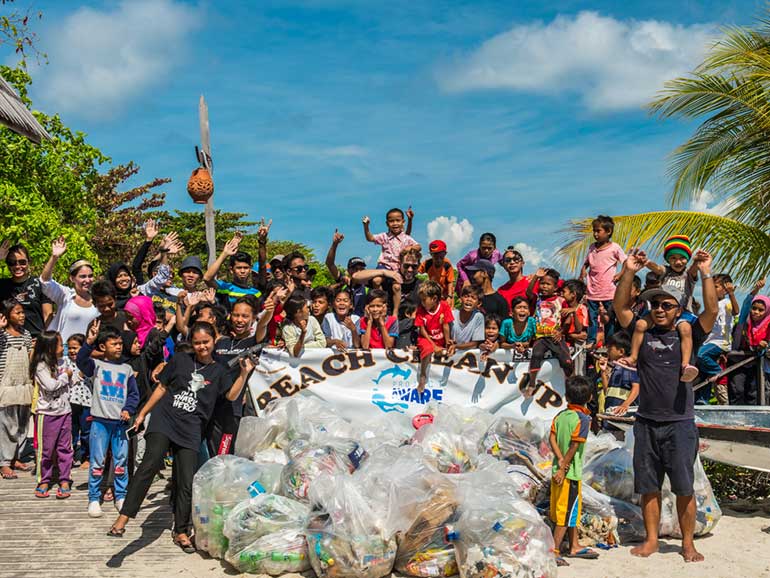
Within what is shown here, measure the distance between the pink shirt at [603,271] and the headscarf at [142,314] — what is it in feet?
16.1

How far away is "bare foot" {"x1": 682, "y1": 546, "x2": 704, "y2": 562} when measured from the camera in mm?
5612

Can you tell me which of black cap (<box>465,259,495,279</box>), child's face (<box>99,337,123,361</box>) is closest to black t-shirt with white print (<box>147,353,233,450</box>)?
child's face (<box>99,337,123,361</box>)

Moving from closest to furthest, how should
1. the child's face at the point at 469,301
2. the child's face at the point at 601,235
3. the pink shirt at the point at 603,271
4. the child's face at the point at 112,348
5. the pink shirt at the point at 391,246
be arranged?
the child's face at the point at 112,348
the child's face at the point at 469,301
the pink shirt at the point at 603,271
the child's face at the point at 601,235
the pink shirt at the point at 391,246

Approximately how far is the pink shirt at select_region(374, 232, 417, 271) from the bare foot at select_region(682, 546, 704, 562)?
192 inches

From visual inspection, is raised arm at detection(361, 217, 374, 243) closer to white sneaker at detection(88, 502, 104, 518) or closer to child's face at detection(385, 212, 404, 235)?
child's face at detection(385, 212, 404, 235)

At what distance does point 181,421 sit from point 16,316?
306 centimetres

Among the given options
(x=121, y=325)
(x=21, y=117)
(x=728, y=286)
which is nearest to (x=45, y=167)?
(x=21, y=117)

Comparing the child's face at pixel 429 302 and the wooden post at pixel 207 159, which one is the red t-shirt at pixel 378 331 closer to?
the child's face at pixel 429 302

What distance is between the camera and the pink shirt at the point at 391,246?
955cm

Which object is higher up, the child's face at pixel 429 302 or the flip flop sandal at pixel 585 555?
the child's face at pixel 429 302

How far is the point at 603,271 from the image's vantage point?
8.91m

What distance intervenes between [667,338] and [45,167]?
14879 mm

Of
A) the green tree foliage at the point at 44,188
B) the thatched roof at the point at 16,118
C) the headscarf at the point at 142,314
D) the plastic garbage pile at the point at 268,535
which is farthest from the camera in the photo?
the green tree foliage at the point at 44,188

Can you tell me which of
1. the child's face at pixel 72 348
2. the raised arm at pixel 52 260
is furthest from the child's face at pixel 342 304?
the raised arm at pixel 52 260
